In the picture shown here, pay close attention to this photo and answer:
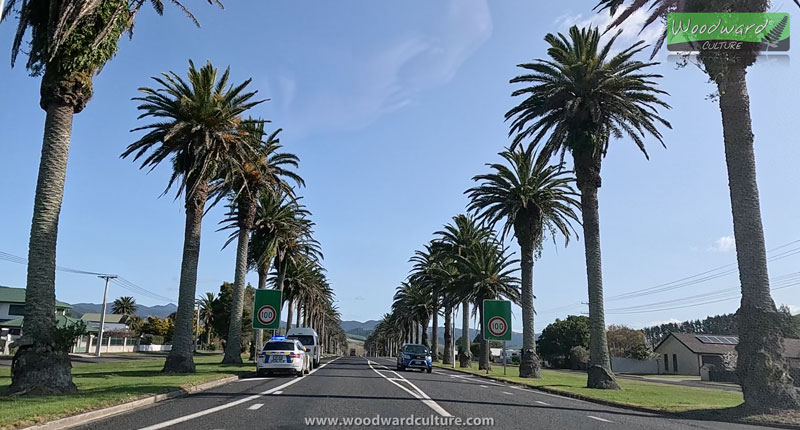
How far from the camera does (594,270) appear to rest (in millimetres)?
26797

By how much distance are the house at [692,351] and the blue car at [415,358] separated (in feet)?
121

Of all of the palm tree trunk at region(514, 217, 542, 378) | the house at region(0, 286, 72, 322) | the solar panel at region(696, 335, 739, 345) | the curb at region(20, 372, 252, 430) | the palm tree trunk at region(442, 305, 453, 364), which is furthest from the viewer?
the house at region(0, 286, 72, 322)

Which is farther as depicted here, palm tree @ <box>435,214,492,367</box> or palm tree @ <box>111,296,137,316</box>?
palm tree @ <box>111,296,137,316</box>

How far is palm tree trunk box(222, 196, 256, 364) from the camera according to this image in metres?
34.7

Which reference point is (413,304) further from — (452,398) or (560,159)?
(452,398)

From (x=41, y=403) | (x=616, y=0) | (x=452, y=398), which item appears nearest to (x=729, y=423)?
(x=452, y=398)

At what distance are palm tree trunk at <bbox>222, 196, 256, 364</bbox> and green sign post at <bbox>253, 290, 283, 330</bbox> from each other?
1225mm

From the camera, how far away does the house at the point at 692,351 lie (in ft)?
202

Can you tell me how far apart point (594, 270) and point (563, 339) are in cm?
6421

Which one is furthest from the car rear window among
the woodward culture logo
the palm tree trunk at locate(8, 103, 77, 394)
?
the woodward culture logo

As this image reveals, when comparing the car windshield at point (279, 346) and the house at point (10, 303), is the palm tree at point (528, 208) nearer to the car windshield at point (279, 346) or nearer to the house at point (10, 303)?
the car windshield at point (279, 346)

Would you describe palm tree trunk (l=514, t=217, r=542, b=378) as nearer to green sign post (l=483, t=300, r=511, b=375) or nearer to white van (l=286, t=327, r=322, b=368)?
green sign post (l=483, t=300, r=511, b=375)

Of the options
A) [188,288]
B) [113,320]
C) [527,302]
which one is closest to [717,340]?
[527,302]

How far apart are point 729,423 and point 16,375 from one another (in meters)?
18.4
